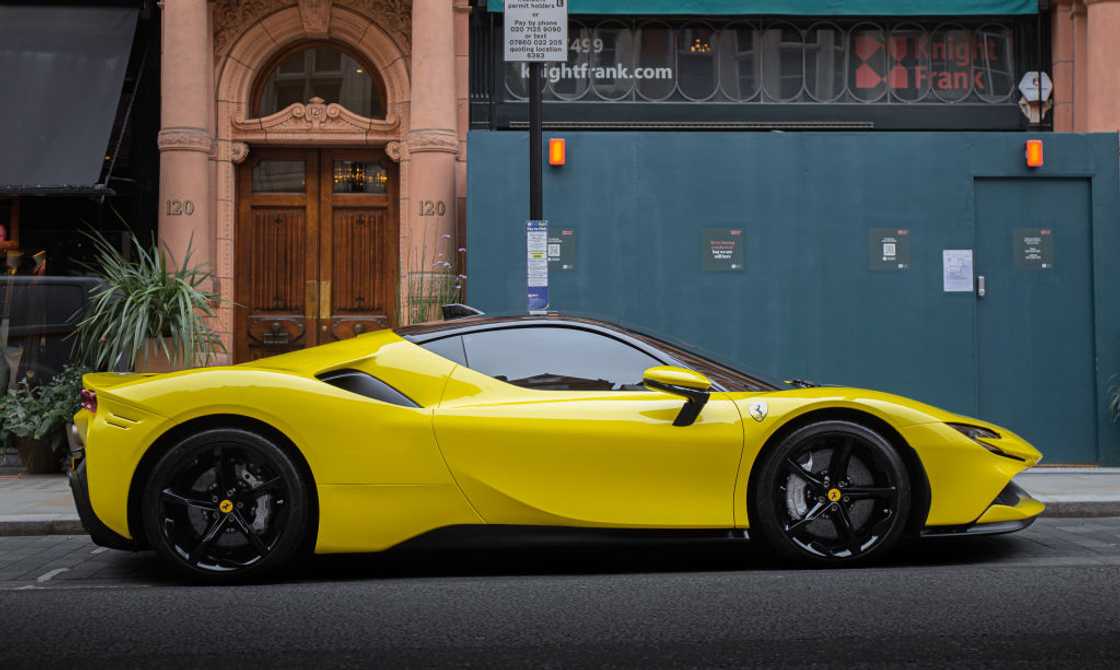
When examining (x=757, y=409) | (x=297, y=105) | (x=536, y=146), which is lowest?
(x=757, y=409)

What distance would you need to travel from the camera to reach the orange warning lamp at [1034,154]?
10852mm

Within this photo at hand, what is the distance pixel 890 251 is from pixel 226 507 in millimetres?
7361

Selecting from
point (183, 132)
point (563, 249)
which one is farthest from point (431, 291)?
point (183, 132)

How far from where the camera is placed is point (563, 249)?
435 inches

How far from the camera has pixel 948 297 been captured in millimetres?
10898

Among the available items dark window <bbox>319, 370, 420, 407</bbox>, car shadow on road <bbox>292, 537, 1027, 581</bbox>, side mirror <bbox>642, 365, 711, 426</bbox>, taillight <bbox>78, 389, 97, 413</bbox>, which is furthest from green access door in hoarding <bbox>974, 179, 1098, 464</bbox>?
taillight <bbox>78, 389, 97, 413</bbox>

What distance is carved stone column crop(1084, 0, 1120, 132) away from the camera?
12.4 m

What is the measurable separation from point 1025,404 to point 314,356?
739cm

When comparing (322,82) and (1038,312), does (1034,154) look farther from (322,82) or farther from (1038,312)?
(322,82)

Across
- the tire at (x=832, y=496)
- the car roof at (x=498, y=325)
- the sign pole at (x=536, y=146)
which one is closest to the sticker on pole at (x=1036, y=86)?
the sign pole at (x=536, y=146)

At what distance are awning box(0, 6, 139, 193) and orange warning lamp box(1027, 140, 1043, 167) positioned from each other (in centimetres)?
882

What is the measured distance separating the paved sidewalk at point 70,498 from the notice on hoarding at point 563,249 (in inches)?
171

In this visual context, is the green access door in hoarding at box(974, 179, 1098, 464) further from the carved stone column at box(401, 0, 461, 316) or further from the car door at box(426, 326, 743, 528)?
the car door at box(426, 326, 743, 528)

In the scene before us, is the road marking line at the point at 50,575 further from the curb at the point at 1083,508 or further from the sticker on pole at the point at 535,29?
the curb at the point at 1083,508
